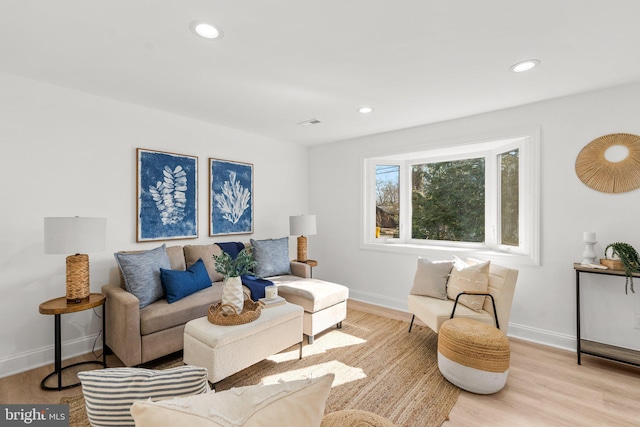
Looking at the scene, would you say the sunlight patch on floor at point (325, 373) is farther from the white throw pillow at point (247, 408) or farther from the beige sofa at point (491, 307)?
the white throw pillow at point (247, 408)

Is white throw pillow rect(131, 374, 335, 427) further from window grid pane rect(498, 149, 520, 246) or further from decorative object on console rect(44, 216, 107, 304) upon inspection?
window grid pane rect(498, 149, 520, 246)

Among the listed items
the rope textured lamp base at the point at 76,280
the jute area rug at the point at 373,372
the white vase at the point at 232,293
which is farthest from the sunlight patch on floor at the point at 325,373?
the rope textured lamp base at the point at 76,280

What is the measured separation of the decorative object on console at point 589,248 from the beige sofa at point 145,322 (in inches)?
135

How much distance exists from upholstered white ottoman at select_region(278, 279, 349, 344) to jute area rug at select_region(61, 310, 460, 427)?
0.16 metres

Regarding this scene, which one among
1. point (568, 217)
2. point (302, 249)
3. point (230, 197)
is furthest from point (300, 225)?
point (568, 217)

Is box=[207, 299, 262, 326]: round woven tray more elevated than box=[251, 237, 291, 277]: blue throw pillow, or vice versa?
box=[251, 237, 291, 277]: blue throw pillow

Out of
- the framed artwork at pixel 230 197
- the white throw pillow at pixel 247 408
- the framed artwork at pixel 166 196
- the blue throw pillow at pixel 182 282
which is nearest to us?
→ the white throw pillow at pixel 247 408

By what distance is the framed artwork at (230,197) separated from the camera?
3.76 metres

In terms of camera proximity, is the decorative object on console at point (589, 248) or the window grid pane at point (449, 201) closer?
the decorative object on console at point (589, 248)

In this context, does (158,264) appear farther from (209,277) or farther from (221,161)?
(221,161)

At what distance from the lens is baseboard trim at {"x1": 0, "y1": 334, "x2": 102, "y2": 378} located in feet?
7.88

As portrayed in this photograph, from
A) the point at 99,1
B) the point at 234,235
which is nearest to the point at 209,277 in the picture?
the point at 234,235
